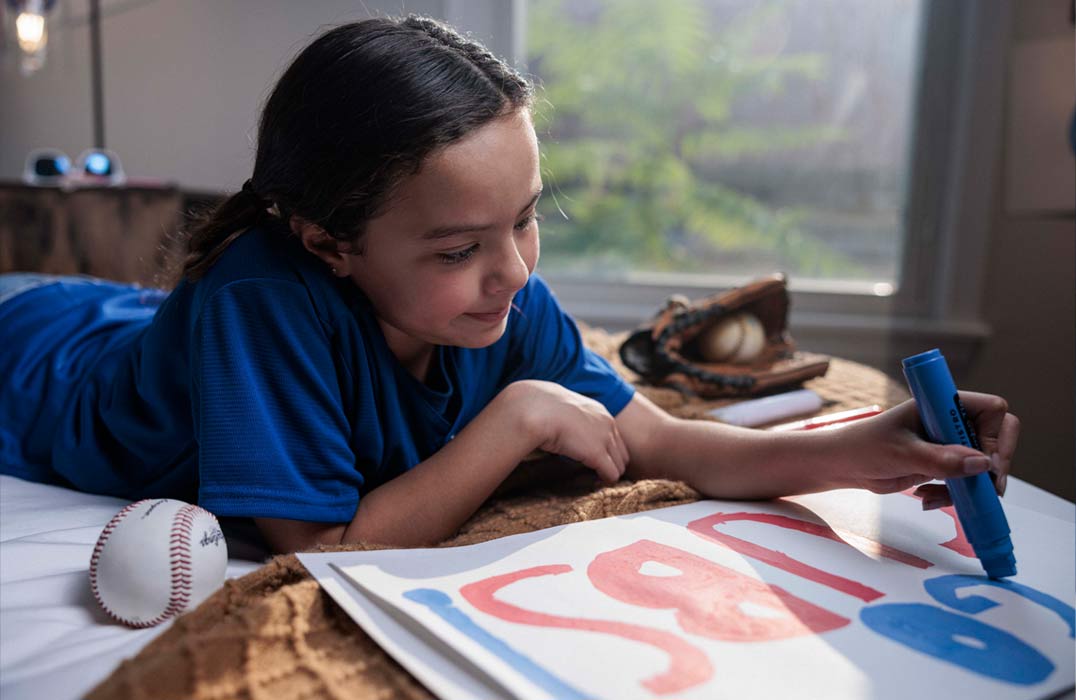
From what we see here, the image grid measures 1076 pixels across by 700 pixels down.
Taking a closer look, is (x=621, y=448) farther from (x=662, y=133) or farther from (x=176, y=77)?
(x=662, y=133)

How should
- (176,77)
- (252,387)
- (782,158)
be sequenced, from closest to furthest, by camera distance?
(252,387), (176,77), (782,158)

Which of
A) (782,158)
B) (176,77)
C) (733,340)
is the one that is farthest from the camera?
(782,158)

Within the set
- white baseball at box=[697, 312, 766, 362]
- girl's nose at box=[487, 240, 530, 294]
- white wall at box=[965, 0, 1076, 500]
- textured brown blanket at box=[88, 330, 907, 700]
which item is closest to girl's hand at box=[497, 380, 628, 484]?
girl's nose at box=[487, 240, 530, 294]

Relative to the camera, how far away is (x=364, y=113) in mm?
615

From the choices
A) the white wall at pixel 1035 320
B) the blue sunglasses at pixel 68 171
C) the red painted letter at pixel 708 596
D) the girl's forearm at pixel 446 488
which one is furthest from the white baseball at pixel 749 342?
the blue sunglasses at pixel 68 171

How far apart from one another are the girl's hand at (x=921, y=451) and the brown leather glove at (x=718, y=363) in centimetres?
44

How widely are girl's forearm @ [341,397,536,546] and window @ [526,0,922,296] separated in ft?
3.78

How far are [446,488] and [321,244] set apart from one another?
218 millimetres

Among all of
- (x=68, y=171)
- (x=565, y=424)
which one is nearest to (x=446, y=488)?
(x=565, y=424)

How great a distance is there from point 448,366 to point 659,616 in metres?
0.39

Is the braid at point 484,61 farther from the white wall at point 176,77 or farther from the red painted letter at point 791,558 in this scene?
the red painted letter at point 791,558

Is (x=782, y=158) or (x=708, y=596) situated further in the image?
(x=782, y=158)

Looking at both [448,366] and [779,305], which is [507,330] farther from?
[779,305]

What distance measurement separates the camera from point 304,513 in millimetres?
594
